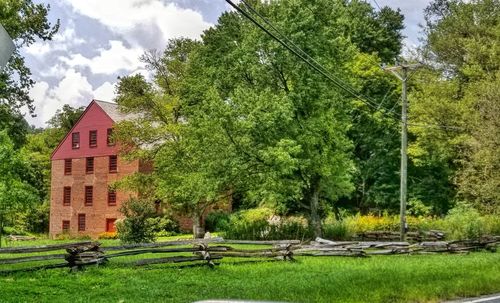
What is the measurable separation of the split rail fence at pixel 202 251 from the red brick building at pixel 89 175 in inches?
1089

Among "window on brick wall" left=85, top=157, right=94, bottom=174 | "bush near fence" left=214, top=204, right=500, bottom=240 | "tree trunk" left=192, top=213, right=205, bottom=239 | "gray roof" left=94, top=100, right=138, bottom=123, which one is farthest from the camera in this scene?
"window on brick wall" left=85, top=157, right=94, bottom=174

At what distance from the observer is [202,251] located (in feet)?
59.0

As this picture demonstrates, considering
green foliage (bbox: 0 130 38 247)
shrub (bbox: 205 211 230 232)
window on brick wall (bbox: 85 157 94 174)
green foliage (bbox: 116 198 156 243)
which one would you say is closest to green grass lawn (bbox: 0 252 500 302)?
green foliage (bbox: 116 198 156 243)

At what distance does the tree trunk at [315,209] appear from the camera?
30348 mm

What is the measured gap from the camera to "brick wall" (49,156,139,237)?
49.6 meters

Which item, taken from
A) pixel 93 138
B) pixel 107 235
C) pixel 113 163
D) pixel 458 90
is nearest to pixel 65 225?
pixel 113 163

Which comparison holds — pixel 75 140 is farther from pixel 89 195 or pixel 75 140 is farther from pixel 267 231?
pixel 267 231

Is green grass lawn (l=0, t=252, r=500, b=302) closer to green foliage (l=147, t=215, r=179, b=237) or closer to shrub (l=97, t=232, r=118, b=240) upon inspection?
green foliage (l=147, t=215, r=179, b=237)

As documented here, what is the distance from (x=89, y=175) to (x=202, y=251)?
3672 cm

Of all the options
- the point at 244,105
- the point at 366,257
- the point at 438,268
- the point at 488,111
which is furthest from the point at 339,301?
the point at 488,111

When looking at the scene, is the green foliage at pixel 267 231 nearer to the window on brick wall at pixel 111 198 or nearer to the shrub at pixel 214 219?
the shrub at pixel 214 219

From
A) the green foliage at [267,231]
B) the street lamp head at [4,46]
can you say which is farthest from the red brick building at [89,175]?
the street lamp head at [4,46]

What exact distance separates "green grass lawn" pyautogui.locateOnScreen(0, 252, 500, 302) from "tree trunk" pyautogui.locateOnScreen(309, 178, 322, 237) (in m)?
12.0

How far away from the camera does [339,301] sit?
1051 centimetres
